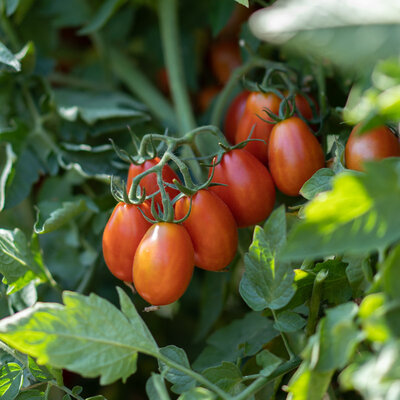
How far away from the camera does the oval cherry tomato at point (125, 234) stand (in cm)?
Answer: 48

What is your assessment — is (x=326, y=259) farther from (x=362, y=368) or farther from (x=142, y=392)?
(x=142, y=392)

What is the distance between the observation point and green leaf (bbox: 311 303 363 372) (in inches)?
12.9

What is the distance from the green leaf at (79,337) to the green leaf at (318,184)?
0.60ft

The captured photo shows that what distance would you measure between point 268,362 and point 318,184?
0.16m

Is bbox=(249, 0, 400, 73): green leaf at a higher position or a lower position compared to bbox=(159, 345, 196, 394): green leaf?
higher

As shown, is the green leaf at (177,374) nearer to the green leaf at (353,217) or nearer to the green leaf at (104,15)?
the green leaf at (353,217)

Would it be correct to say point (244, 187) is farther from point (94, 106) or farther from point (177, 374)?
point (94, 106)

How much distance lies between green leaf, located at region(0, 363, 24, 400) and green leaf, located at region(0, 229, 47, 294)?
3.1 inches

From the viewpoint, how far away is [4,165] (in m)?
0.69

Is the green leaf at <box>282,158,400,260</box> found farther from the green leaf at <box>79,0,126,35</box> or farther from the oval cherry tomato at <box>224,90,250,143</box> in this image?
the green leaf at <box>79,0,126,35</box>

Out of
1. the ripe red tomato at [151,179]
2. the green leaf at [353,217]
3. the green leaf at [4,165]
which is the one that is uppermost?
the green leaf at [353,217]

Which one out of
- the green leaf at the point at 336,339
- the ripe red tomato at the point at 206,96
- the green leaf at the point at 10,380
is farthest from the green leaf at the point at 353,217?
the ripe red tomato at the point at 206,96

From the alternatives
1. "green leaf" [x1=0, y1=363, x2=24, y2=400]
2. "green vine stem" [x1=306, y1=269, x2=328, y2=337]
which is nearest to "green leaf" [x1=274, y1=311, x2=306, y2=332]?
"green vine stem" [x1=306, y1=269, x2=328, y2=337]

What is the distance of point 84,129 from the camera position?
2.34 feet
